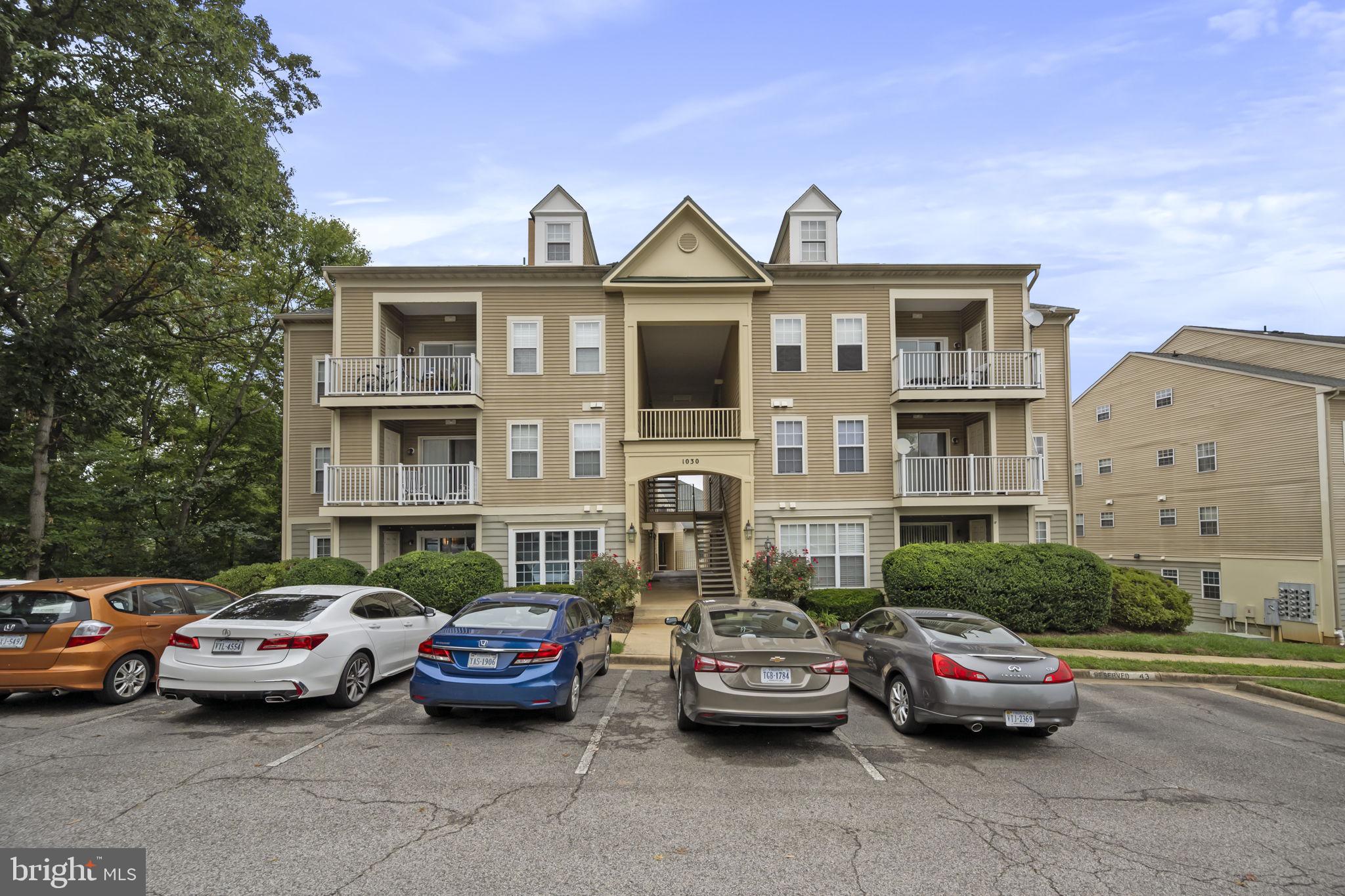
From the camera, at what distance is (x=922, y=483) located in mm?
Answer: 18438

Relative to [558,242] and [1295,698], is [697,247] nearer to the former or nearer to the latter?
[558,242]

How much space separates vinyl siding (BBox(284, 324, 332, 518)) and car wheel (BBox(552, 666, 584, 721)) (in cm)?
1575

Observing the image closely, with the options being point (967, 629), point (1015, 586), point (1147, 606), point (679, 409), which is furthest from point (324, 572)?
point (1147, 606)

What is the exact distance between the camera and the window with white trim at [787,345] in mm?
19062

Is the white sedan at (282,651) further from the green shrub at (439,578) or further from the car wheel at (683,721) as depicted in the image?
the green shrub at (439,578)

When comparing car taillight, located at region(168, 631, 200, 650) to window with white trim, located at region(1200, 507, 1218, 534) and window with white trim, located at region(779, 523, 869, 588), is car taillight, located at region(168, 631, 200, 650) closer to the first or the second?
window with white trim, located at region(779, 523, 869, 588)

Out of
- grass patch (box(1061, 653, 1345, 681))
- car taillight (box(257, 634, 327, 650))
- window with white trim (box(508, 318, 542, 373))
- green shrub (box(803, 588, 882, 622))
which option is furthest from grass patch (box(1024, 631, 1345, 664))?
window with white trim (box(508, 318, 542, 373))

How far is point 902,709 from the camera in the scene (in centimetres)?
790

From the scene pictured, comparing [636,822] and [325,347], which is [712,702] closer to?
[636,822]

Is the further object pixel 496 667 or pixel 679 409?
pixel 679 409

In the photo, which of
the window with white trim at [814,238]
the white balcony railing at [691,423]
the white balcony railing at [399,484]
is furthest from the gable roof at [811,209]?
the white balcony railing at [399,484]

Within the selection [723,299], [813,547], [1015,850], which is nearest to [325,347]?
[723,299]

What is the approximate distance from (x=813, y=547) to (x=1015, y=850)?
13790 mm

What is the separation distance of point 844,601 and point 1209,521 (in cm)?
1821
